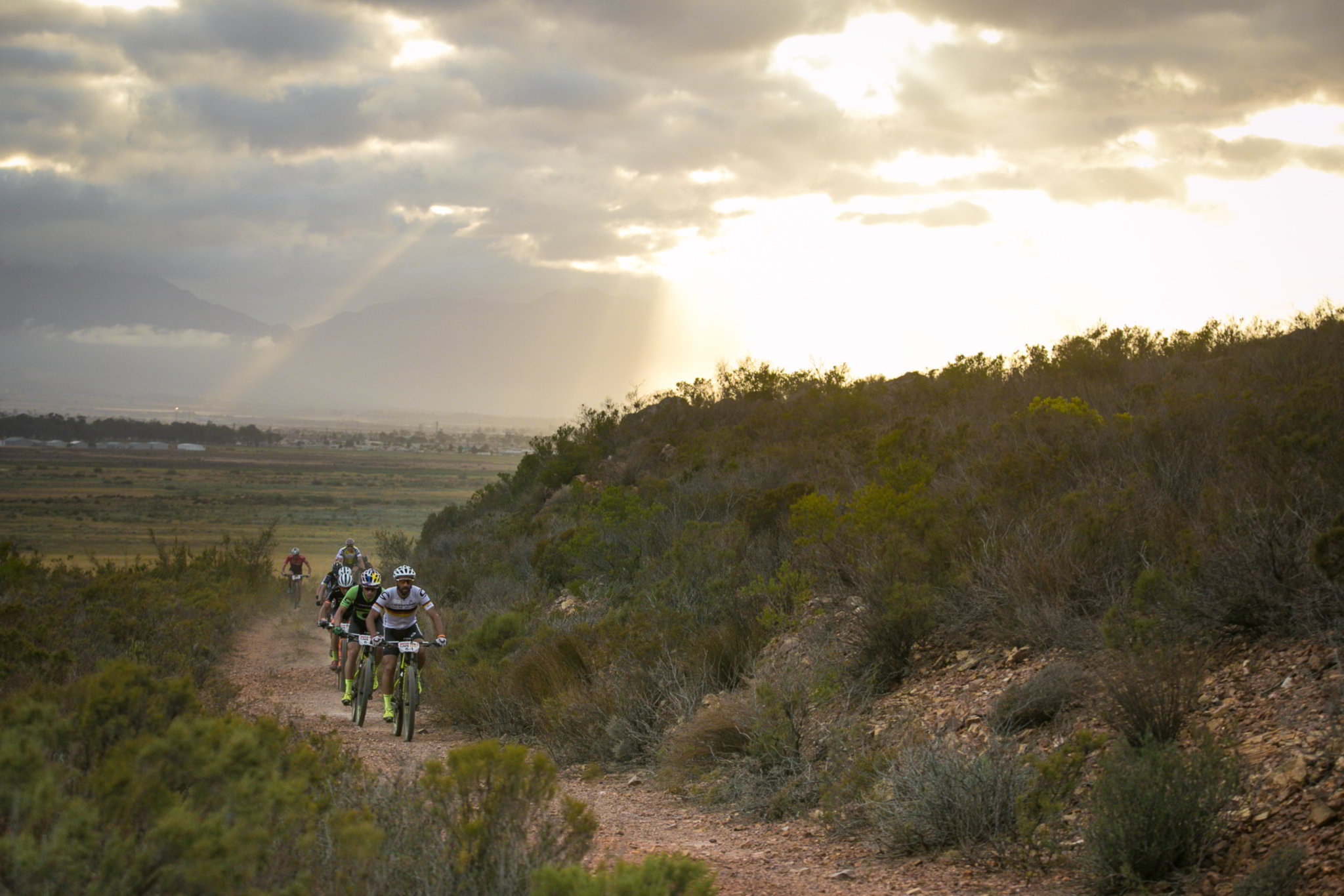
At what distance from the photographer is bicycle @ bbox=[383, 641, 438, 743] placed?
1212 cm

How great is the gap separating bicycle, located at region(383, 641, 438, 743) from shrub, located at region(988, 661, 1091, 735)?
715cm

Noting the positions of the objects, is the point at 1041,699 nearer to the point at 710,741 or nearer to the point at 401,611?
the point at 710,741

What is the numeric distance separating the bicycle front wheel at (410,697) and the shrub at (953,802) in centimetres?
692

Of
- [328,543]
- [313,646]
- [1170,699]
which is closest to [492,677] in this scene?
[1170,699]

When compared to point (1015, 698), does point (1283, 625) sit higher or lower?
higher

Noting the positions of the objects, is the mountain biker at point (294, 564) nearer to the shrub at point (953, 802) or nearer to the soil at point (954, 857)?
the soil at point (954, 857)

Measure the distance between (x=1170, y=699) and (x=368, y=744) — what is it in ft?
27.7

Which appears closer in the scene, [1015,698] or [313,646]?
[1015,698]

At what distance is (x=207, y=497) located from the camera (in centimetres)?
9194

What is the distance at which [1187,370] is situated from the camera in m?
18.5

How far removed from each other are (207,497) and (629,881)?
98.4 meters

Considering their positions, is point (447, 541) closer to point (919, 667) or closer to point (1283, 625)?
point (919, 667)

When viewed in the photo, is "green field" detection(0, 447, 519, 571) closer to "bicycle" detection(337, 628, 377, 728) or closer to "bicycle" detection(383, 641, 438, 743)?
"bicycle" detection(337, 628, 377, 728)

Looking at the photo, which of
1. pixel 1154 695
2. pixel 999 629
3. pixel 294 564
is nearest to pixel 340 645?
pixel 999 629
